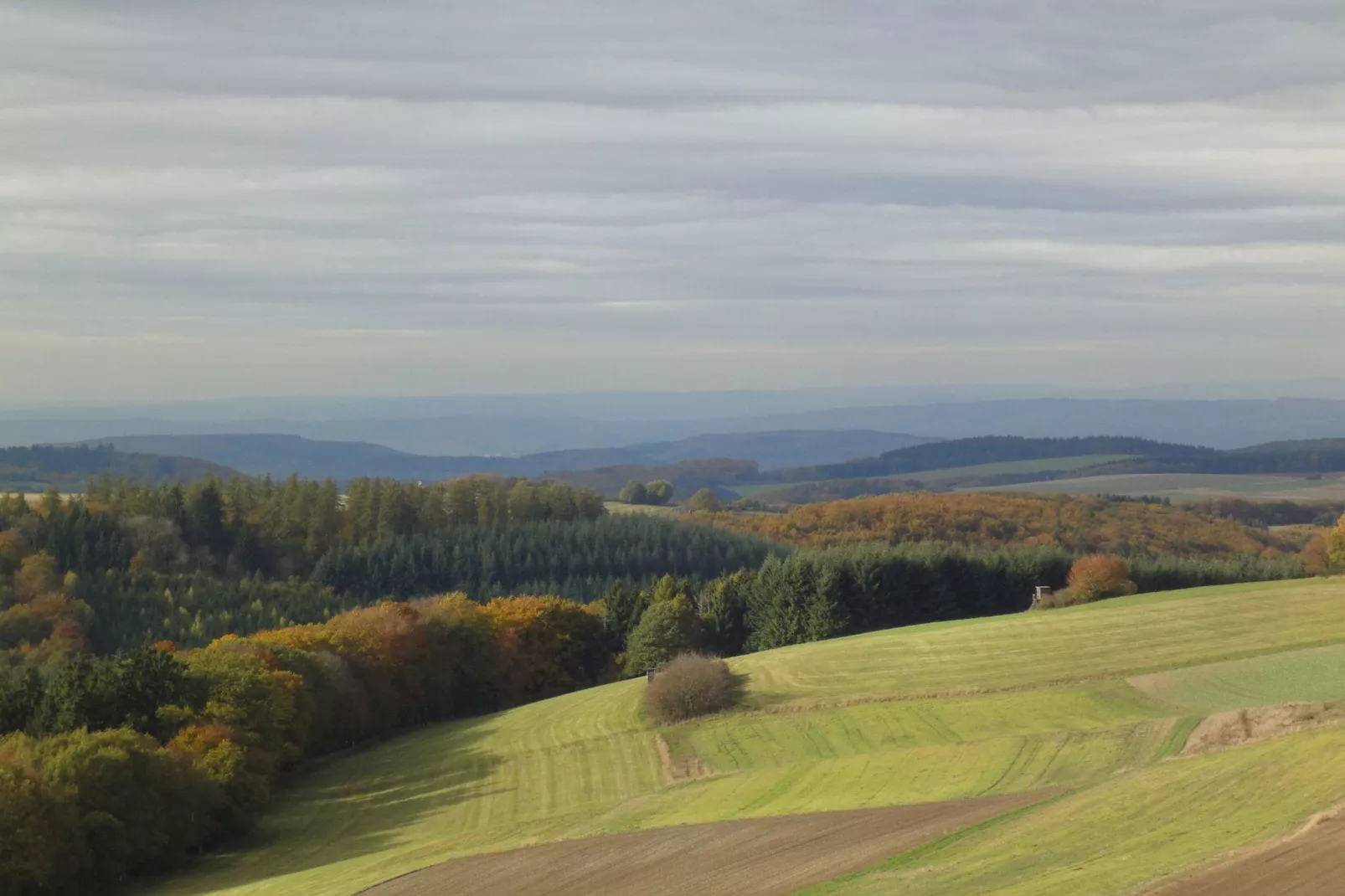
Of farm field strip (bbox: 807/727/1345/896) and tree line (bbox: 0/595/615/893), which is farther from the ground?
farm field strip (bbox: 807/727/1345/896)

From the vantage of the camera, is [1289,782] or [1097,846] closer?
[1097,846]

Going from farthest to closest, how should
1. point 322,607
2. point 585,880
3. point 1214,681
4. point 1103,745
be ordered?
1. point 322,607
2. point 1214,681
3. point 1103,745
4. point 585,880

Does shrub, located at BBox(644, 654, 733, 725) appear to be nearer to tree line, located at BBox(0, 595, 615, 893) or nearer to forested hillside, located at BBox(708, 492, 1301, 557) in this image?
tree line, located at BBox(0, 595, 615, 893)

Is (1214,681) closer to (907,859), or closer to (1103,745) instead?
(1103,745)

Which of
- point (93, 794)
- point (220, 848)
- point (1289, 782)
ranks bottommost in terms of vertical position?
point (220, 848)

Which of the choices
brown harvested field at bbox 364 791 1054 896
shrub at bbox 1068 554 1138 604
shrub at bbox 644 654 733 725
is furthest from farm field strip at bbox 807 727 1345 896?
shrub at bbox 1068 554 1138 604

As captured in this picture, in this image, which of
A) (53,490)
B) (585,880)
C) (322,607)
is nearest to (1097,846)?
(585,880)
